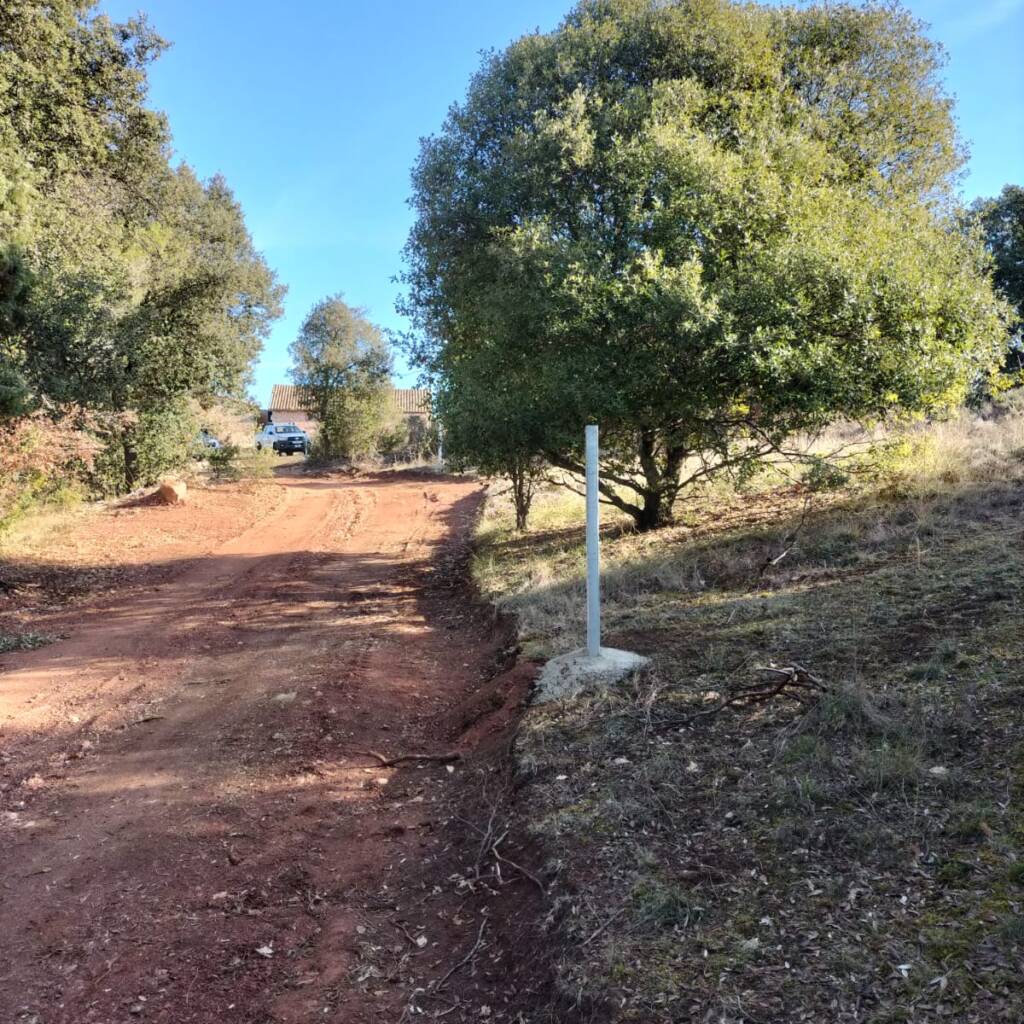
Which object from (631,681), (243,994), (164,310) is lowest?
(243,994)

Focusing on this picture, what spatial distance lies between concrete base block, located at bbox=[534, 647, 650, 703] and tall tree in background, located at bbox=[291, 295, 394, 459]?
27.9 meters

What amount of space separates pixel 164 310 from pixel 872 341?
55.9ft

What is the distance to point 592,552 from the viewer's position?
225 inches

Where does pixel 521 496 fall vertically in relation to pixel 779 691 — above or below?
above

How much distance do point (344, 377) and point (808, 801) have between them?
101ft

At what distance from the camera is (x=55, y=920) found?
353 cm

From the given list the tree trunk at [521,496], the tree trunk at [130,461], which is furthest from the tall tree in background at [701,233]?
the tree trunk at [130,461]

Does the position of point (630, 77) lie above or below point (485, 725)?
above

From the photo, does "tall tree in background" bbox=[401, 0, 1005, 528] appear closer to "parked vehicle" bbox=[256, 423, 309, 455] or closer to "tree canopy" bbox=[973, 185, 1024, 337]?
"tree canopy" bbox=[973, 185, 1024, 337]

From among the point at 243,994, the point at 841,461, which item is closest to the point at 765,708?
the point at 243,994

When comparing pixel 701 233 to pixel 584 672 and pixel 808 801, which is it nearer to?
pixel 584 672

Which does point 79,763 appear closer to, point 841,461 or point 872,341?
point 872,341

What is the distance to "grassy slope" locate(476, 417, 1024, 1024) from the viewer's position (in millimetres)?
2529

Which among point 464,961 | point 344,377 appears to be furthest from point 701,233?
point 344,377
